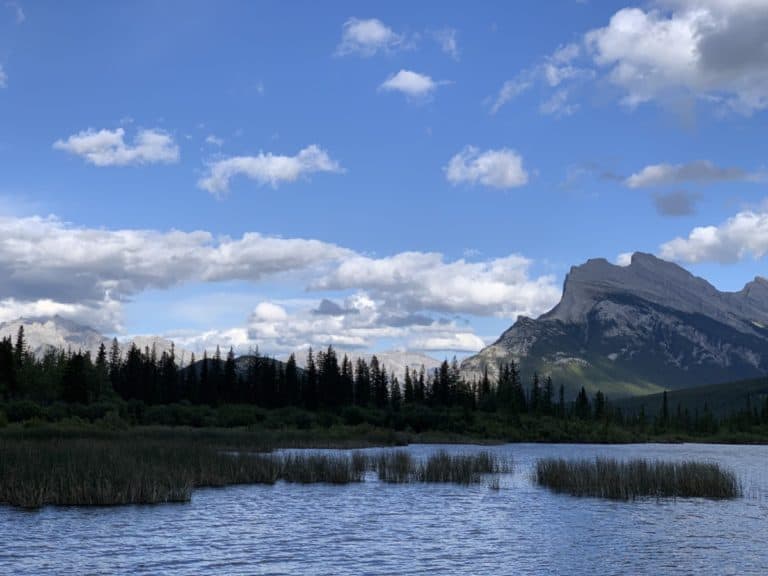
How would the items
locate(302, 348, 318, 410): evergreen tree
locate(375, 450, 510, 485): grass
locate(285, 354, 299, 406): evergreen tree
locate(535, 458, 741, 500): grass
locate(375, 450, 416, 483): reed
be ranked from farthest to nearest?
locate(285, 354, 299, 406): evergreen tree → locate(302, 348, 318, 410): evergreen tree → locate(375, 450, 510, 485): grass → locate(375, 450, 416, 483): reed → locate(535, 458, 741, 500): grass

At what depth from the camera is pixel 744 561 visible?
1252 inches

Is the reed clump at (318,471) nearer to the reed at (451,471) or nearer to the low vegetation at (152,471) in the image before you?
the low vegetation at (152,471)

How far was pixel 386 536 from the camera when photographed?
35.0 meters

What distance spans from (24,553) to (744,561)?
89.3ft

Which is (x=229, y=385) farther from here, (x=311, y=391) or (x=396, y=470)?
Answer: (x=396, y=470)

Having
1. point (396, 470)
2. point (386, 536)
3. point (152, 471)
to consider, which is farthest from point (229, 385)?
point (386, 536)

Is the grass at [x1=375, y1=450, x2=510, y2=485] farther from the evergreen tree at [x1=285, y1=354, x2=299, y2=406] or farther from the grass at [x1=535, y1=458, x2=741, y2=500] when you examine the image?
the evergreen tree at [x1=285, y1=354, x2=299, y2=406]

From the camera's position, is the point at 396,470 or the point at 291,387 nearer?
the point at 396,470

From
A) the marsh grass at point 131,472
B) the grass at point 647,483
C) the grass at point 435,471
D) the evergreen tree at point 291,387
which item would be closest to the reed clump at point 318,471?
the marsh grass at point 131,472

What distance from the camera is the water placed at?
29234mm

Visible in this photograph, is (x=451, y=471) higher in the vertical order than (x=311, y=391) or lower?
lower

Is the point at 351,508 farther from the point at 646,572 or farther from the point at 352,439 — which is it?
the point at 352,439

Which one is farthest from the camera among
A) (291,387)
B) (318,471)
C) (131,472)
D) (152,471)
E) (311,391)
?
(291,387)

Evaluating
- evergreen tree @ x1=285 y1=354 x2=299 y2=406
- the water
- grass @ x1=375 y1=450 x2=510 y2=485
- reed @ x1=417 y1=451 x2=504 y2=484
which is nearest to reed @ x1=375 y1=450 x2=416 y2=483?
grass @ x1=375 y1=450 x2=510 y2=485
